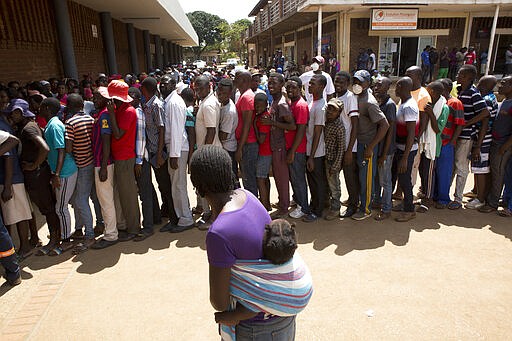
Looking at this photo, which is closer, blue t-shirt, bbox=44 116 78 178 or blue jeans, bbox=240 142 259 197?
blue t-shirt, bbox=44 116 78 178

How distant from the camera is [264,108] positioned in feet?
14.2

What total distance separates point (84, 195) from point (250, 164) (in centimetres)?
199

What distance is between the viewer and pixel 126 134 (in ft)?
13.0

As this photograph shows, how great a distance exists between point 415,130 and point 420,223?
116 cm

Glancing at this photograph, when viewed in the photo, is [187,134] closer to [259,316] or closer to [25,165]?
[25,165]

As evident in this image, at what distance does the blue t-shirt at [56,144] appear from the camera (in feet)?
Result: 12.5

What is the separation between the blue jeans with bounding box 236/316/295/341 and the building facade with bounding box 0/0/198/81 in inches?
312

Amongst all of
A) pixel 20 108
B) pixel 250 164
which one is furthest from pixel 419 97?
pixel 20 108

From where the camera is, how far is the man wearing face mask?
418 cm

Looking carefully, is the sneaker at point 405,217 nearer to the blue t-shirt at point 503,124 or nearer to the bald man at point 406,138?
the bald man at point 406,138

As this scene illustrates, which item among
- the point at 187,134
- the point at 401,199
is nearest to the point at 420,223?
the point at 401,199

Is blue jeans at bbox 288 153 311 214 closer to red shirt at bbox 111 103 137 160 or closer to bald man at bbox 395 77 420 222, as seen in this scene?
bald man at bbox 395 77 420 222

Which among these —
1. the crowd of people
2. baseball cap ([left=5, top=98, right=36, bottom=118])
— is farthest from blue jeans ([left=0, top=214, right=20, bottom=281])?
baseball cap ([left=5, top=98, right=36, bottom=118])

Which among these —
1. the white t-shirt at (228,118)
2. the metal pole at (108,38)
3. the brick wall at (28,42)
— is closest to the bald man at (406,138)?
the white t-shirt at (228,118)
